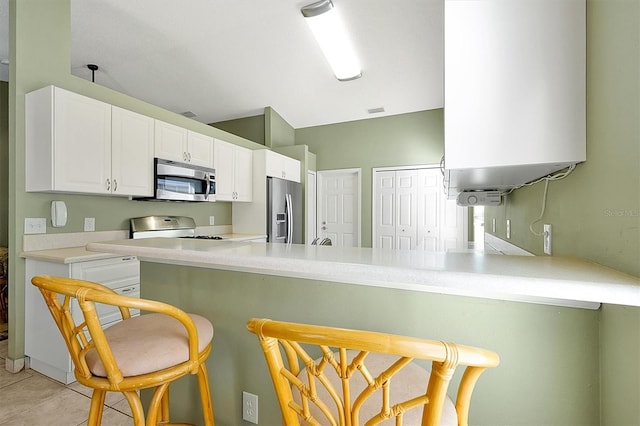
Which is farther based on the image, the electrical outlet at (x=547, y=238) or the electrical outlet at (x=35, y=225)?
the electrical outlet at (x=35, y=225)

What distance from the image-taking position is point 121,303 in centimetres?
88

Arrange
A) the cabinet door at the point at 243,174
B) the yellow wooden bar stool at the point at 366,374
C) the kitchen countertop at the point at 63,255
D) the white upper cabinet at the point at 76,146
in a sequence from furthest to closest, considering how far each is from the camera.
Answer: the cabinet door at the point at 243,174 < the white upper cabinet at the point at 76,146 < the kitchen countertop at the point at 63,255 < the yellow wooden bar stool at the point at 366,374

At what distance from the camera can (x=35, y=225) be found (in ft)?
7.61

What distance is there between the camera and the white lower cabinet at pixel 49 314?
2.10 meters

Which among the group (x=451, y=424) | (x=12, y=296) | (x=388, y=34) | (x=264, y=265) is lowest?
(x=12, y=296)

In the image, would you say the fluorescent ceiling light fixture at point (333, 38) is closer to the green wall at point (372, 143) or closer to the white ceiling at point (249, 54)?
the white ceiling at point (249, 54)

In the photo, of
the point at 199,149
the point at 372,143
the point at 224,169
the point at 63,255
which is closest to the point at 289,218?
the point at 224,169

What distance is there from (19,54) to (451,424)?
333 cm

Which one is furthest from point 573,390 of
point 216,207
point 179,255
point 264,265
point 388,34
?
point 216,207

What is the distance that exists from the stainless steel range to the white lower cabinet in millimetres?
736

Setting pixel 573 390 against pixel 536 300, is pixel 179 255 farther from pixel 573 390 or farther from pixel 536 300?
pixel 573 390

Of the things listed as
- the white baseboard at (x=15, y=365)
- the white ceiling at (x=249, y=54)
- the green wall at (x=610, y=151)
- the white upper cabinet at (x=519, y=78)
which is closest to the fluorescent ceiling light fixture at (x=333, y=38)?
the white ceiling at (x=249, y=54)

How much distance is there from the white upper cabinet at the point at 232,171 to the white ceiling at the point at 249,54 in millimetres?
1022

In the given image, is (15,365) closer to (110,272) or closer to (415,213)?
(110,272)
